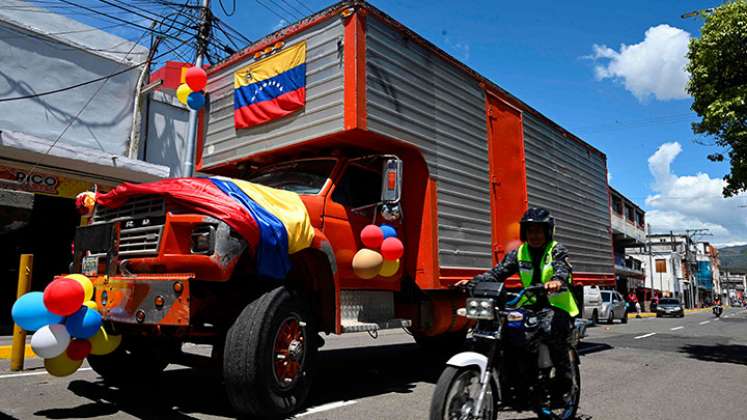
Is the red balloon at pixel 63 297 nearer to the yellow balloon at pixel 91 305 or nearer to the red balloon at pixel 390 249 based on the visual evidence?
the yellow balloon at pixel 91 305

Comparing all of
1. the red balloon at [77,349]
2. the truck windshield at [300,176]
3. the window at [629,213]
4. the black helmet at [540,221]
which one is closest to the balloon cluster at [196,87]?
the truck windshield at [300,176]

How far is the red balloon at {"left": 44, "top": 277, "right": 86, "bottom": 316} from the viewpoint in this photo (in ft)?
12.8

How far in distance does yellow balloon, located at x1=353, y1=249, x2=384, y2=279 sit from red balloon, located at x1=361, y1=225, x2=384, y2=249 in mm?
69

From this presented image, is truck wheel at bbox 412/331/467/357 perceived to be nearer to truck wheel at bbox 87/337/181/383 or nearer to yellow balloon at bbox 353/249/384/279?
yellow balloon at bbox 353/249/384/279

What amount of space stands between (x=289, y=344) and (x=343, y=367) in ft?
11.0

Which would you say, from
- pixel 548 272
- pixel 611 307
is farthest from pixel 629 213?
pixel 548 272

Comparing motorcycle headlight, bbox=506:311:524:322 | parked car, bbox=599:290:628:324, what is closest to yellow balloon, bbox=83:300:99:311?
motorcycle headlight, bbox=506:311:524:322

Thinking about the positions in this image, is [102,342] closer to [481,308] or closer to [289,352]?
[289,352]

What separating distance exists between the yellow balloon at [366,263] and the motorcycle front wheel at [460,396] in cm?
207

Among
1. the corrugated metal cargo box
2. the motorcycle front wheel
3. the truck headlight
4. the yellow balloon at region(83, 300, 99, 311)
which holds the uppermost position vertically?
the corrugated metal cargo box

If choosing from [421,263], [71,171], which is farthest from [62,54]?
→ [421,263]

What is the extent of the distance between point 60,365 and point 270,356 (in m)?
1.64

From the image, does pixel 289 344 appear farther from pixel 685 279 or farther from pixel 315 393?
pixel 685 279

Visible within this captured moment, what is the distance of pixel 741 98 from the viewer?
9.34 metres
